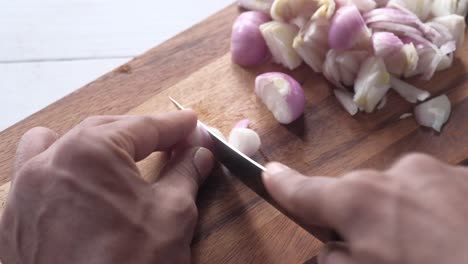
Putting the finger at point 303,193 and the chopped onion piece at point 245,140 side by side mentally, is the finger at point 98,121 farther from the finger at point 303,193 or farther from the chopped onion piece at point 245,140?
the finger at point 303,193

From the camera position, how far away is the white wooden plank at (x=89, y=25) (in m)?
1.44

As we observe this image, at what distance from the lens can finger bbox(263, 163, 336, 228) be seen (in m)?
0.67

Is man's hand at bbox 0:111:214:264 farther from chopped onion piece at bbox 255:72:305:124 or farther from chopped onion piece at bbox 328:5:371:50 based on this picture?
chopped onion piece at bbox 328:5:371:50

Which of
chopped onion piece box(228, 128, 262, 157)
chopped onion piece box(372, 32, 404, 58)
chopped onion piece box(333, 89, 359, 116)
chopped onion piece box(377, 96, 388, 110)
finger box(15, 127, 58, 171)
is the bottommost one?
chopped onion piece box(377, 96, 388, 110)

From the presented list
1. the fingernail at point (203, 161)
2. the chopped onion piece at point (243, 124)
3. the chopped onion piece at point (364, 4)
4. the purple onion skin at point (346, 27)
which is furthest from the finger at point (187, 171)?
the chopped onion piece at point (364, 4)

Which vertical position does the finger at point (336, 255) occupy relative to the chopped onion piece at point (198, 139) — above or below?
above

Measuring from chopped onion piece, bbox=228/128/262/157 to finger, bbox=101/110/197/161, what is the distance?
84mm

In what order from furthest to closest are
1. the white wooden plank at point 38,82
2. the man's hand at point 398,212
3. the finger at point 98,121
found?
the white wooden plank at point 38,82 → the finger at point 98,121 → the man's hand at point 398,212

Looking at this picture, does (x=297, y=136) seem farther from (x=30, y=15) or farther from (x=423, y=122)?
(x=30, y=15)

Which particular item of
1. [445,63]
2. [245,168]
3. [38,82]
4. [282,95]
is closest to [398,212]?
[245,168]

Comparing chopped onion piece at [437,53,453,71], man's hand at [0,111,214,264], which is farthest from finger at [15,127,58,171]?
chopped onion piece at [437,53,453,71]

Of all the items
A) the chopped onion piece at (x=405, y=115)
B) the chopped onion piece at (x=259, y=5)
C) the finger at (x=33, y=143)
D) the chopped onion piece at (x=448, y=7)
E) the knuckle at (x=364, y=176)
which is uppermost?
the knuckle at (x=364, y=176)

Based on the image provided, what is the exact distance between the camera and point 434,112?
1089 mm

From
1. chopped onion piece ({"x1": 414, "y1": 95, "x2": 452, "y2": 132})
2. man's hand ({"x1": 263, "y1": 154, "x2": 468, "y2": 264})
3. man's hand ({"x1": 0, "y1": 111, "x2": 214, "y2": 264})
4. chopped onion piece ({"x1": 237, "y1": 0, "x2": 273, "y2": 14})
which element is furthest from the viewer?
chopped onion piece ({"x1": 237, "y1": 0, "x2": 273, "y2": 14})
